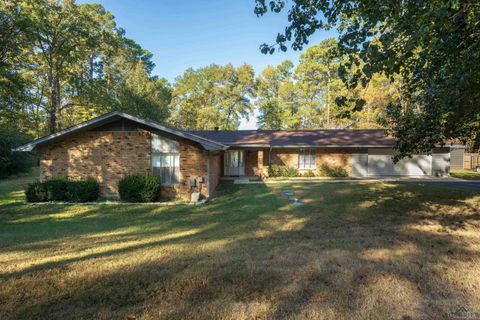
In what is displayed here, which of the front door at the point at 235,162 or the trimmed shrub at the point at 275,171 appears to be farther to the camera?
the front door at the point at 235,162

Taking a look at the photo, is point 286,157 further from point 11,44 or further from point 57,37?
point 57,37

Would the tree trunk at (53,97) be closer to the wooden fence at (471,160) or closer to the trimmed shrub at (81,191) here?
the trimmed shrub at (81,191)

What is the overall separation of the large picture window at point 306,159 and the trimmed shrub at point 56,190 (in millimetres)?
14761

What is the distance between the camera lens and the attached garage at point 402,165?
18578 millimetres

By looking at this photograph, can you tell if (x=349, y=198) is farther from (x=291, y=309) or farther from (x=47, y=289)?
(x=47, y=289)

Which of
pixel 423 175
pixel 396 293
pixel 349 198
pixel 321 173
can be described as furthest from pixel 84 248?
pixel 423 175

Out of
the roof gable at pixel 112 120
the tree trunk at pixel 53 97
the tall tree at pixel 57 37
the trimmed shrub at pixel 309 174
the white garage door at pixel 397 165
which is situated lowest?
the trimmed shrub at pixel 309 174

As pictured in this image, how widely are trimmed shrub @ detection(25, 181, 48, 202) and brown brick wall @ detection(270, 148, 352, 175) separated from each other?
45.3ft

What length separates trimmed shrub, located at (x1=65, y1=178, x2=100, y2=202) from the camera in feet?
34.9

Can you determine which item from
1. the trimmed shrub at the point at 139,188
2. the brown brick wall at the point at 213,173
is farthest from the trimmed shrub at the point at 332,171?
the trimmed shrub at the point at 139,188

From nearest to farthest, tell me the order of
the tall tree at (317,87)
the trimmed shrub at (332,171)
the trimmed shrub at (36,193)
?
the trimmed shrub at (36,193) → the trimmed shrub at (332,171) → the tall tree at (317,87)

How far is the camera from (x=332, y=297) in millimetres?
2979

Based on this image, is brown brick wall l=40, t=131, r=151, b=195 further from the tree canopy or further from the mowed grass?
the tree canopy

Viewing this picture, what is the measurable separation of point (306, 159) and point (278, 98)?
19687mm
